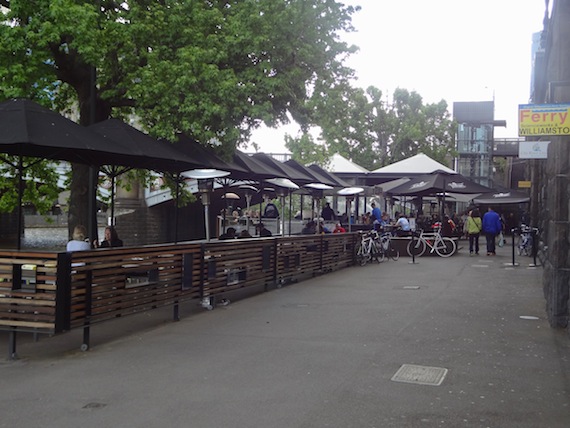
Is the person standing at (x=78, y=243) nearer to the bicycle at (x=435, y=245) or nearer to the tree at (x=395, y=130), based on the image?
the bicycle at (x=435, y=245)

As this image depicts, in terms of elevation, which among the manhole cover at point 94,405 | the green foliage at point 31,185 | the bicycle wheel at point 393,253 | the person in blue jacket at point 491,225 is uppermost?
the green foliage at point 31,185

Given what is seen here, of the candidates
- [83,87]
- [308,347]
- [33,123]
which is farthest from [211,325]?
[83,87]

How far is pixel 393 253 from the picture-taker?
2189 centimetres

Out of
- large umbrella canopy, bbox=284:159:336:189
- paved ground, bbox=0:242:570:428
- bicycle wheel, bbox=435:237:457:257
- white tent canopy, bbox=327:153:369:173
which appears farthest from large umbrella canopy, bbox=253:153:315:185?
white tent canopy, bbox=327:153:369:173

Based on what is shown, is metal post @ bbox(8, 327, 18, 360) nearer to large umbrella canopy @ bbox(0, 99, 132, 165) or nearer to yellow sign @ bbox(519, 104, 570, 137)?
large umbrella canopy @ bbox(0, 99, 132, 165)

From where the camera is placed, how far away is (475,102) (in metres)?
62.6

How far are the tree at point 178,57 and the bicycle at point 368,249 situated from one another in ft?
18.2

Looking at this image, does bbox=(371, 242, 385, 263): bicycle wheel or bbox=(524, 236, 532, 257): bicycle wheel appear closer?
bbox=(371, 242, 385, 263): bicycle wheel

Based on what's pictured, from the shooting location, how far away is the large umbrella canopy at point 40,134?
768 centimetres

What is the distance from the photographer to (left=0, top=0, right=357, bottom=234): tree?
12000 millimetres

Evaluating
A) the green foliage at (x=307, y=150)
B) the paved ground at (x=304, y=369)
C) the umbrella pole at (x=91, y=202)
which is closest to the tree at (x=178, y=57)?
the umbrella pole at (x=91, y=202)

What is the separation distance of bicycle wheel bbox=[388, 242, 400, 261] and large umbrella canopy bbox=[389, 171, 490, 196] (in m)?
1.97

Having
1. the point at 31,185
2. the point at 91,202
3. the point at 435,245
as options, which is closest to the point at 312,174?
the point at 435,245

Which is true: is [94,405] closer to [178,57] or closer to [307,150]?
[178,57]
